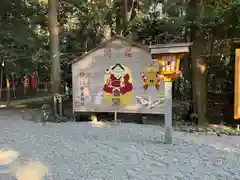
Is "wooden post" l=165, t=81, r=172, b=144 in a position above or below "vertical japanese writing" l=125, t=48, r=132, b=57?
below

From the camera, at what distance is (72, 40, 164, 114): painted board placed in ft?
31.7

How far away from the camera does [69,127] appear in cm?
909

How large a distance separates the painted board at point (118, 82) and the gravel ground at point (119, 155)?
58.6 inches

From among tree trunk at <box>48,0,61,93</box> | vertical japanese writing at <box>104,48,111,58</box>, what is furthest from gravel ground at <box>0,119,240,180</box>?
tree trunk at <box>48,0,61,93</box>

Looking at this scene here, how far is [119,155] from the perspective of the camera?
5.74m

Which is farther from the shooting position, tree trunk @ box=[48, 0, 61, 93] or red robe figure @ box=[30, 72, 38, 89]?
red robe figure @ box=[30, 72, 38, 89]

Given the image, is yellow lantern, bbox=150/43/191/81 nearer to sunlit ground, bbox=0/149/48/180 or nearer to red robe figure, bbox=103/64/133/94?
sunlit ground, bbox=0/149/48/180

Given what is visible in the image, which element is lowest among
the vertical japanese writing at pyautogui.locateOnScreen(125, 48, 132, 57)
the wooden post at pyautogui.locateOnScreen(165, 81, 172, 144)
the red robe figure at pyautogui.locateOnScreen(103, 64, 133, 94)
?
the wooden post at pyautogui.locateOnScreen(165, 81, 172, 144)

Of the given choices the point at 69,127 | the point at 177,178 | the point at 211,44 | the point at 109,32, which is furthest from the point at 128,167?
the point at 109,32

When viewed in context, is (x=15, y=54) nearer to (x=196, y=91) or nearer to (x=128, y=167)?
(x=196, y=91)

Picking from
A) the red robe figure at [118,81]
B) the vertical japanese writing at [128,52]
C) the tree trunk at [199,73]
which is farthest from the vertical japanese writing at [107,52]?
the tree trunk at [199,73]

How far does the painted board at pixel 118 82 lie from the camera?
9.66m

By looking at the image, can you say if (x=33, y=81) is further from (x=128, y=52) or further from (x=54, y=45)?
(x=128, y=52)

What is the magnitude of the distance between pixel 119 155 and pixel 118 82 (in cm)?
457
